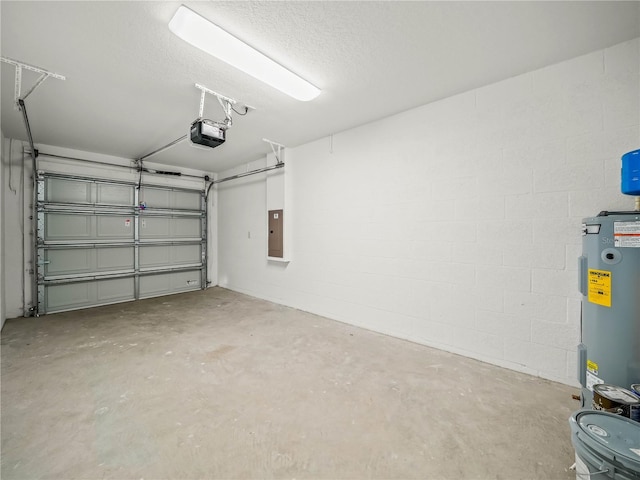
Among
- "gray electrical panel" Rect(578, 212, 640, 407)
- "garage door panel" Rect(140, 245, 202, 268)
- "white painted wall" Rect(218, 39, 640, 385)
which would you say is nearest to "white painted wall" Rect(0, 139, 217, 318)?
"garage door panel" Rect(140, 245, 202, 268)

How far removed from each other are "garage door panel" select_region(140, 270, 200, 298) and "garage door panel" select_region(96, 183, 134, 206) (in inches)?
58.8

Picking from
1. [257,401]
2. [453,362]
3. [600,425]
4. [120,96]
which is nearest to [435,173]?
[453,362]

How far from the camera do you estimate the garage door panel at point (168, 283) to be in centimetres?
524

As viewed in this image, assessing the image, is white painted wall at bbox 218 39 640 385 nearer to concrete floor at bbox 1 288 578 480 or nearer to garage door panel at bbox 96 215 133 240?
concrete floor at bbox 1 288 578 480

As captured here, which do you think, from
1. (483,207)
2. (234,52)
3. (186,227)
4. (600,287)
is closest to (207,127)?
(234,52)

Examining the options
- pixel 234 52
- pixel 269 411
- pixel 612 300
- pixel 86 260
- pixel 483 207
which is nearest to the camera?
pixel 612 300

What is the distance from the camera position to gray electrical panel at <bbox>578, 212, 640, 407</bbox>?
154 centimetres

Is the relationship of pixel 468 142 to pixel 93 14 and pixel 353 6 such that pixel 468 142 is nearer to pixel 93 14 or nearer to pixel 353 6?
pixel 353 6

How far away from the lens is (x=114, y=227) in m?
4.86

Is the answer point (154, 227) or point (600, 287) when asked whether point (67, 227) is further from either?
point (600, 287)

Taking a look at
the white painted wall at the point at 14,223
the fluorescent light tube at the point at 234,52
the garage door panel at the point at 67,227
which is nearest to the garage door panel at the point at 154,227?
the garage door panel at the point at 67,227

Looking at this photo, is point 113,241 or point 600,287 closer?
point 600,287

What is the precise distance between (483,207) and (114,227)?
5837mm

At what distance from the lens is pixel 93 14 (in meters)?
1.73
